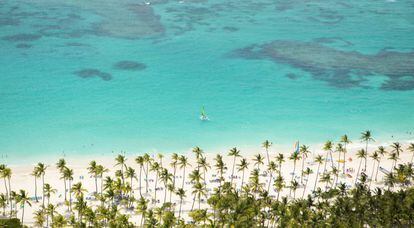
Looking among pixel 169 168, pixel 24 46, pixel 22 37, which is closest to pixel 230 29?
pixel 24 46

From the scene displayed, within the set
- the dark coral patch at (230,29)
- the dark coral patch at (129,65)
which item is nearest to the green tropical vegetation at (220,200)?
the dark coral patch at (129,65)

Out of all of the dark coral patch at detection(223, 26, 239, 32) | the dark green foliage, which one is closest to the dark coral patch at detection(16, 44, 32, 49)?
the dark coral patch at detection(223, 26, 239, 32)

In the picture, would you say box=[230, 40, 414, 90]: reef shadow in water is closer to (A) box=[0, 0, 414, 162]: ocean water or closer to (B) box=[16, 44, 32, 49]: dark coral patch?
(A) box=[0, 0, 414, 162]: ocean water

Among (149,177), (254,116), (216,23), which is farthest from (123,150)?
(216,23)

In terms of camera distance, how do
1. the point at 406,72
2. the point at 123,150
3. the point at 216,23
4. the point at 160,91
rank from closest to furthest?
the point at 123,150
the point at 160,91
the point at 406,72
the point at 216,23

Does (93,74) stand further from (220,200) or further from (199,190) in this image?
(220,200)

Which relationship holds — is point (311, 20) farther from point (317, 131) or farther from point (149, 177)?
point (149, 177)
